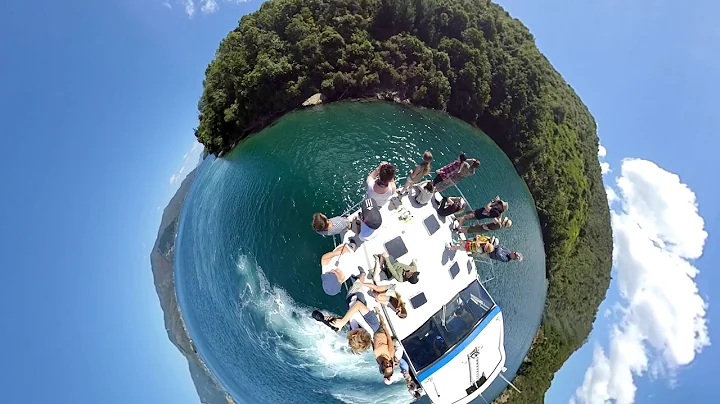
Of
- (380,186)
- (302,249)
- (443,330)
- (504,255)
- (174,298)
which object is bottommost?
(443,330)

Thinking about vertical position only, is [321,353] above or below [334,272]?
below

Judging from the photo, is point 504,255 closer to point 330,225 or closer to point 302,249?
point 330,225

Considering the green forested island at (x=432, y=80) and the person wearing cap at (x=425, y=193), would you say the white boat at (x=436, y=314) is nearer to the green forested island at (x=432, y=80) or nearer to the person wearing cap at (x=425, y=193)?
the person wearing cap at (x=425, y=193)

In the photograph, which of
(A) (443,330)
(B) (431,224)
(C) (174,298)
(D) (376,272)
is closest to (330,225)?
(D) (376,272)

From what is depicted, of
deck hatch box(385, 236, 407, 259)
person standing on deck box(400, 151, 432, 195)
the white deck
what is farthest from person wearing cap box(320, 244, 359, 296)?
person standing on deck box(400, 151, 432, 195)

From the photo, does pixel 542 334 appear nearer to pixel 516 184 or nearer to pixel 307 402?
pixel 516 184

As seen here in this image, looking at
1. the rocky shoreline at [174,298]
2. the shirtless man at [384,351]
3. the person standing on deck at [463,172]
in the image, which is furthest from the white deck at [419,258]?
the rocky shoreline at [174,298]
